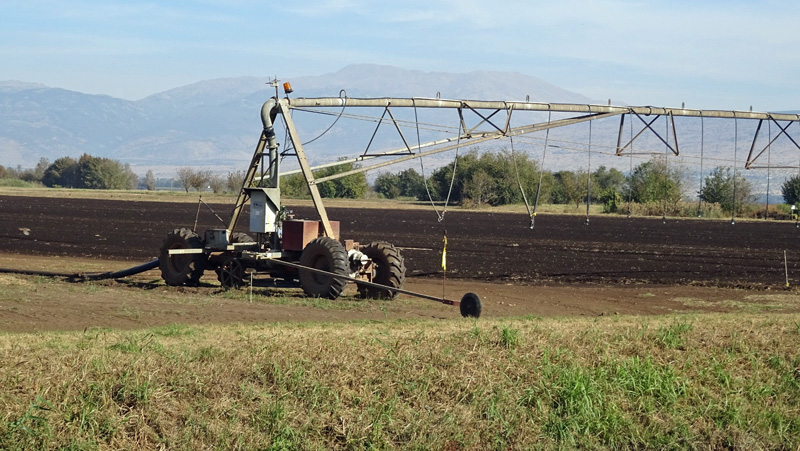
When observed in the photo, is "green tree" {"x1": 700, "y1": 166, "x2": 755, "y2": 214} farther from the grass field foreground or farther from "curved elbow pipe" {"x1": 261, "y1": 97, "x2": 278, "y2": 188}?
the grass field foreground

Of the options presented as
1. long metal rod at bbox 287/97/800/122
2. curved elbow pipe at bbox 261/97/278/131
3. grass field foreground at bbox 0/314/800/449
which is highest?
long metal rod at bbox 287/97/800/122

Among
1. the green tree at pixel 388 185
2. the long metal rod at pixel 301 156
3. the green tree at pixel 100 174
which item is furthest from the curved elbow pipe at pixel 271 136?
the green tree at pixel 100 174

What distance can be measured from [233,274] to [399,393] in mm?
12836

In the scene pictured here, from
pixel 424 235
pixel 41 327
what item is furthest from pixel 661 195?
pixel 41 327

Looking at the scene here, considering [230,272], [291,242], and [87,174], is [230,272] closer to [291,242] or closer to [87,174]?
[291,242]

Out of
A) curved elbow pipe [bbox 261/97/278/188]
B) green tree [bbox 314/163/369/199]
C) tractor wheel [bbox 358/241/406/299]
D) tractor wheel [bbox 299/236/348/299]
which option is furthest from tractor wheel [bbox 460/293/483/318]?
green tree [bbox 314/163/369/199]

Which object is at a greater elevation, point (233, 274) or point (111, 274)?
point (233, 274)

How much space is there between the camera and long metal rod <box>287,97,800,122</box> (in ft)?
72.2

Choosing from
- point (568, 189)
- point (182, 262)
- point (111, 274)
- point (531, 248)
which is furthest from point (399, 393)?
point (568, 189)

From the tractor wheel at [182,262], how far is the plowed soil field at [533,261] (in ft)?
4.09

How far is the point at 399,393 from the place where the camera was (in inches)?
421

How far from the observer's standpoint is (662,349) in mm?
12703

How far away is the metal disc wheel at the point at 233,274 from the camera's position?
22797 millimetres

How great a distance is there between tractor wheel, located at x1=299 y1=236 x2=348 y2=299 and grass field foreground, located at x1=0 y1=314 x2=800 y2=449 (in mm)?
8076
